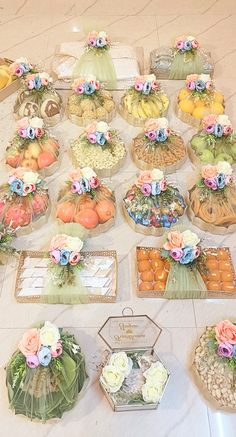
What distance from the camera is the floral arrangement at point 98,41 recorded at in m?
3.29

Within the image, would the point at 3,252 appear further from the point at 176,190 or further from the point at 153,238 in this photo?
the point at 176,190

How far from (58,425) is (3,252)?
2.92 ft

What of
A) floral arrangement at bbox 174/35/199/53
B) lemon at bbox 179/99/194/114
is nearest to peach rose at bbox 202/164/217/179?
lemon at bbox 179/99/194/114

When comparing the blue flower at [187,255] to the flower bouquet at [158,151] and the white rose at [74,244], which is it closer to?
the white rose at [74,244]

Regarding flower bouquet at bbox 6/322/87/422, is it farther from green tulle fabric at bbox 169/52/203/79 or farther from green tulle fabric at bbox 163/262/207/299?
green tulle fabric at bbox 169/52/203/79

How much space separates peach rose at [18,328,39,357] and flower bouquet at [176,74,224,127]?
1907 millimetres

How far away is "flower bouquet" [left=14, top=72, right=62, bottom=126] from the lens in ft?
10.1

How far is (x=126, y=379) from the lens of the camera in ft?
6.38

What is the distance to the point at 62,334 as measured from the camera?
2029mm

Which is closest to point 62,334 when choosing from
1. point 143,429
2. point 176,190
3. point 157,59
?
point 143,429

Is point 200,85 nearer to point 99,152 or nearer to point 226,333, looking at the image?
point 99,152

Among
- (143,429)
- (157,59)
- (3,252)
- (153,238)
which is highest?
(157,59)

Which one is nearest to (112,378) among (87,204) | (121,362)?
(121,362)

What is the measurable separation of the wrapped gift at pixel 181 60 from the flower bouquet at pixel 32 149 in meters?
1.16
